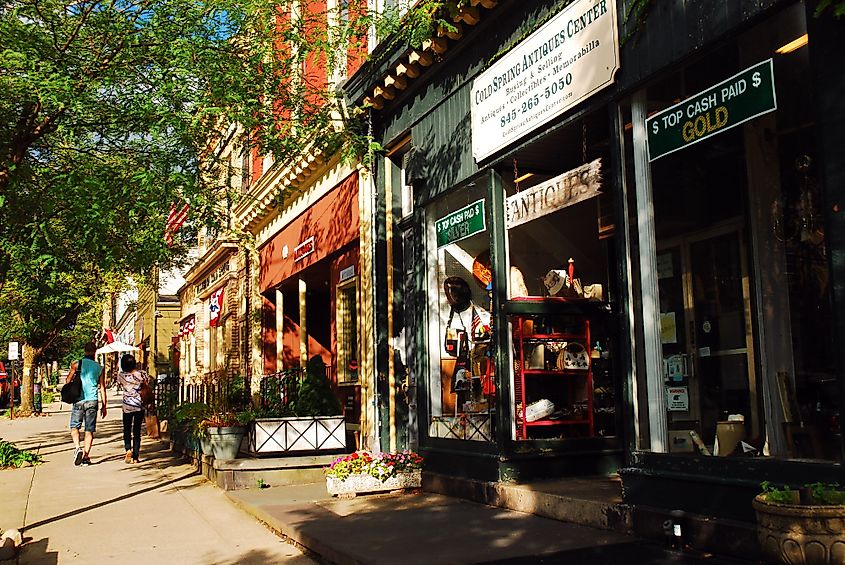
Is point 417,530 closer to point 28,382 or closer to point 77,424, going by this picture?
point 77,424

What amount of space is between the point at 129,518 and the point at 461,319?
4.41 metres

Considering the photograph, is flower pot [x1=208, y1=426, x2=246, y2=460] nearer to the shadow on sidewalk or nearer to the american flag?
the shadow on sidewalk

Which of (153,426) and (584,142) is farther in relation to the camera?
(153,426)

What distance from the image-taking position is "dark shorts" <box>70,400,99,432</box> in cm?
1548

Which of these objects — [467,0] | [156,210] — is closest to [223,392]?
[156,210]

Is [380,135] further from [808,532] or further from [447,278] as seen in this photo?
[808,532]

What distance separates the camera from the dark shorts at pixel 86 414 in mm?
15484

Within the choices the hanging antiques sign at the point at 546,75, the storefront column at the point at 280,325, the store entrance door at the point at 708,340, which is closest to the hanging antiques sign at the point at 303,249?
the storefront column at the point at 280,325

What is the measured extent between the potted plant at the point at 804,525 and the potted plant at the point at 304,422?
8155mm

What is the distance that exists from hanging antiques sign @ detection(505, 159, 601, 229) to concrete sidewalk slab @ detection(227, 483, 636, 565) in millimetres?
3064

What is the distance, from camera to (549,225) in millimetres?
9742

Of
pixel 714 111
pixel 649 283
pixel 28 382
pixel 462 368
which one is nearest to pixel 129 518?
pixel 462 368

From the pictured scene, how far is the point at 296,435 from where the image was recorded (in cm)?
1220

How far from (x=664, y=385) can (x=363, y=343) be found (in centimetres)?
666
